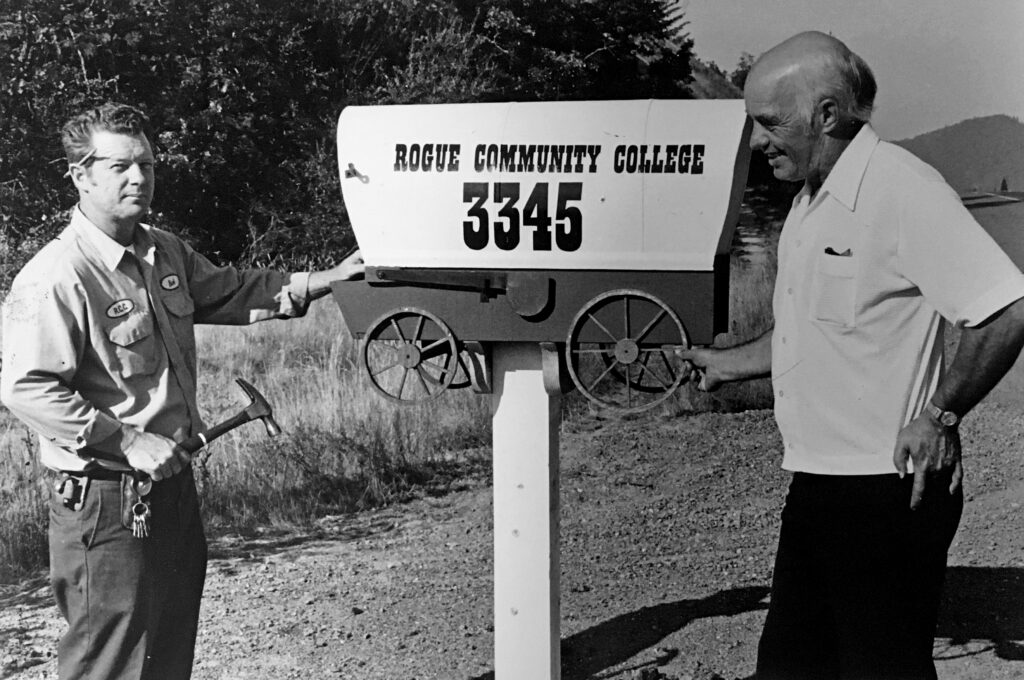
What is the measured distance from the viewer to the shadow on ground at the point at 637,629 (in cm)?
351

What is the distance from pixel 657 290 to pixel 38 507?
2.32 meters

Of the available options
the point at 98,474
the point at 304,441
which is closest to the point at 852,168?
the point at 98,474

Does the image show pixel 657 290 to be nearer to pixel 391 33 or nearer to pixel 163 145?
pixel 391 33

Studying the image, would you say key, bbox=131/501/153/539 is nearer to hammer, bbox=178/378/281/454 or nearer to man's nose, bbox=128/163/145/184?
hammer, bbox=178/378/281/454

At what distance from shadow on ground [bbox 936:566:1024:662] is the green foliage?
1780mm

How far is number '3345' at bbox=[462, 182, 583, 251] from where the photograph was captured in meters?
2.71

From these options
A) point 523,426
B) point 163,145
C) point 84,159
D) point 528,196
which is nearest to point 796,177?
point 528,196

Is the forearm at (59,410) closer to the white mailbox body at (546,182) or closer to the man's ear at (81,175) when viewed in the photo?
the man's ear at (81,175)

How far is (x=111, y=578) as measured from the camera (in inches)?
111

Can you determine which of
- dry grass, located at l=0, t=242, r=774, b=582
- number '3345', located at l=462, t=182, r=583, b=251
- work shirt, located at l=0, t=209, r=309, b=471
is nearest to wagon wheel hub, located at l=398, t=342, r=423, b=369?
number '3345', located at l=462, t=182, r=583, b=251

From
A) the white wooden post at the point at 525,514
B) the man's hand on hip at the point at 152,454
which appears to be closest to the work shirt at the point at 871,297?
the white wooden post at the point at 525,514

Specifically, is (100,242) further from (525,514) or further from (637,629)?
(637,629)

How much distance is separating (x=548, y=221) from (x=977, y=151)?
4.48ft

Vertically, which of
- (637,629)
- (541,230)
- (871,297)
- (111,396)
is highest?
(541,230)
